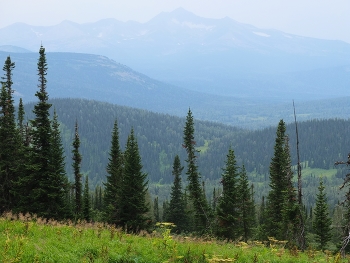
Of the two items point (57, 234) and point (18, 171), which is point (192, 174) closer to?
point (18, 171)

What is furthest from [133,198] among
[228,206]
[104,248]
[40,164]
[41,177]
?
[104,248]

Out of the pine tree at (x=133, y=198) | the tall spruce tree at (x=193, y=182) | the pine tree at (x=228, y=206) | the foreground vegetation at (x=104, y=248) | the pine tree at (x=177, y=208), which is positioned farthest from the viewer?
the pine tree at (x=177, y=208)

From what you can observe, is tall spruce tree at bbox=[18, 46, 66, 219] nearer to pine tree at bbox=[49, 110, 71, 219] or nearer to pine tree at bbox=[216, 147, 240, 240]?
pine tree at bbox=[49, 110, 71, 219]

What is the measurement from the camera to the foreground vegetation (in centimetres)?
1165

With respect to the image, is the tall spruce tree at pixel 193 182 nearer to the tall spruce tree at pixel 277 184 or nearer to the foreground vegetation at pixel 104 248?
the tall spruce tree at pixel 277 184

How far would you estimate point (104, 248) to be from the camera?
501 inches

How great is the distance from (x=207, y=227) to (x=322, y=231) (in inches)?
708

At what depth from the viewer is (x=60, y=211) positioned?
33281 millimetres

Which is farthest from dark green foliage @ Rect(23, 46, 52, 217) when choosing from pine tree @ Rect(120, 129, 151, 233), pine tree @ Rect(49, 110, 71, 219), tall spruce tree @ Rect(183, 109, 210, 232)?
tall spruce tree @ Rect(183, 109, 210, 232)

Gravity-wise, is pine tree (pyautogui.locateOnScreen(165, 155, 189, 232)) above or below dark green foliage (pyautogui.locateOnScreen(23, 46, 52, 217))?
below

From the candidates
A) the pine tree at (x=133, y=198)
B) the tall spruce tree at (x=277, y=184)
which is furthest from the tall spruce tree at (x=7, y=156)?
the tall spruce tree at (x=277, y=184)

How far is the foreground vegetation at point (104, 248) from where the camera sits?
38.2ft

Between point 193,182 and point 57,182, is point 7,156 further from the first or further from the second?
point 193,182

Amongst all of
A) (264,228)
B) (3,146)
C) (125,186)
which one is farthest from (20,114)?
(264,228)
